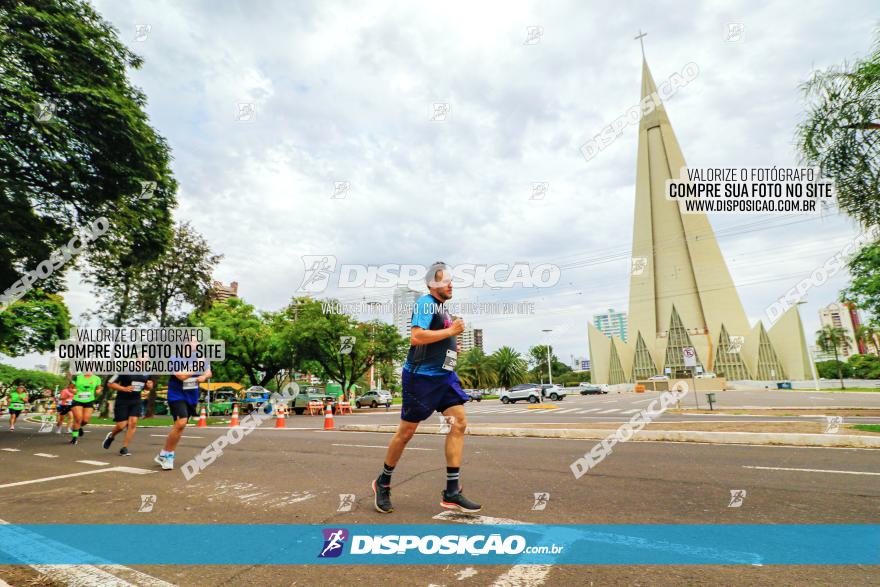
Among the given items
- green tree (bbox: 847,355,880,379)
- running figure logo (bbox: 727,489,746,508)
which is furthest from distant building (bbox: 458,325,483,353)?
green tree (bbox: 847,355,880,379)

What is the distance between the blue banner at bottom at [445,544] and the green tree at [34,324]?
18.6 metres

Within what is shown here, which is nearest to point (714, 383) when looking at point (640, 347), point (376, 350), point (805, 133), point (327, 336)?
point (640, 347)

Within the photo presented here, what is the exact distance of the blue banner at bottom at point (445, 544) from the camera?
8.71 ft

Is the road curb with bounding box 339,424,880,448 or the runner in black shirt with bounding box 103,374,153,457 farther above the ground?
the runner in black shirt with bounding box 103,374,153,457

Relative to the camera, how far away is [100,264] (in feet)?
52.1

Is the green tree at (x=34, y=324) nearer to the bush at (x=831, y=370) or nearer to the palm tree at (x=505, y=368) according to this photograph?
the palm tree at (x=505, y=368)

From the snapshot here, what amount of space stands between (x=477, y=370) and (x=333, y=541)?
7333 cm

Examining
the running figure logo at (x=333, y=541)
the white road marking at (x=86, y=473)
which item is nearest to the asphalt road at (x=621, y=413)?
the white road marking at (x=86, y=473)

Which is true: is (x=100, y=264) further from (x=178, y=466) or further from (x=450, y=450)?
(x=450, y=450)

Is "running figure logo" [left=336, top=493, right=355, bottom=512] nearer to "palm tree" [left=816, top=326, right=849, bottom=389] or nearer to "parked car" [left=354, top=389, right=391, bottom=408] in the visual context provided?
"parked car" [left=354, top=389, right=391, bottom=408]

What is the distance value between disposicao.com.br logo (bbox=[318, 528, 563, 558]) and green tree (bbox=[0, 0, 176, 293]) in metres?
12.9

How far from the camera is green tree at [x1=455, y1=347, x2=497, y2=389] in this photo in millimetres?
74000

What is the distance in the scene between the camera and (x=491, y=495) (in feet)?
14.0

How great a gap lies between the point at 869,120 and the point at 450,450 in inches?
481
